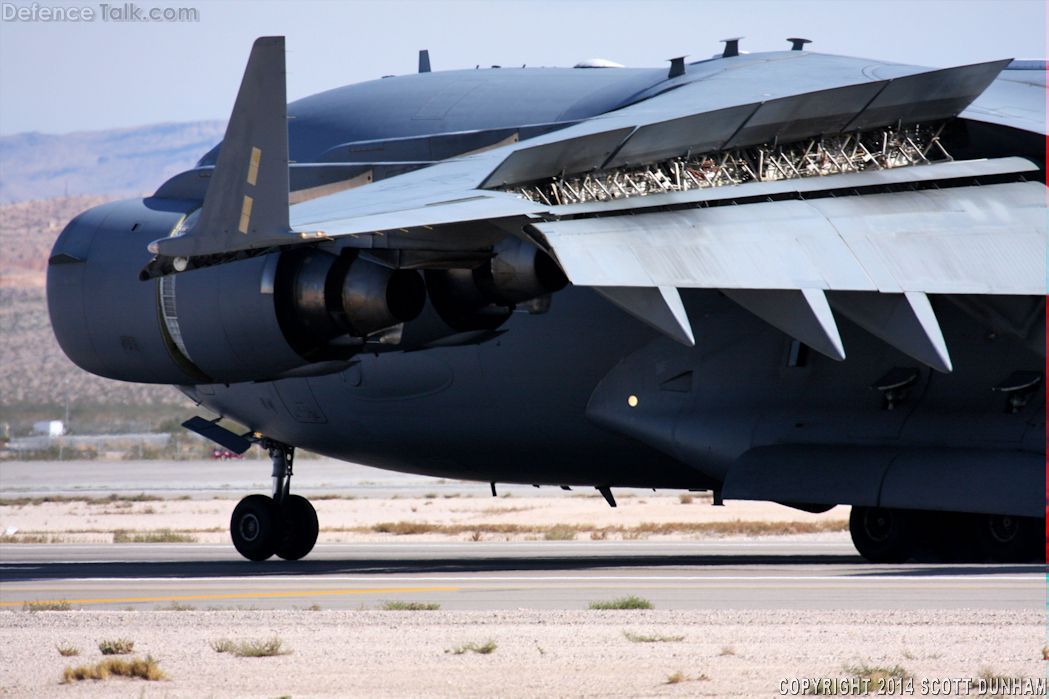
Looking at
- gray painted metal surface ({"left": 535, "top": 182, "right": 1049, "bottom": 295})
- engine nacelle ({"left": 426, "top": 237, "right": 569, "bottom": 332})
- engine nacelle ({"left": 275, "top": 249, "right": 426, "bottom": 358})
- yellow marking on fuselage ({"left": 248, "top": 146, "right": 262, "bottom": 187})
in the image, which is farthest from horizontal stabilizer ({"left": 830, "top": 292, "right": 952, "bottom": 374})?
yellow marking on fuselage ({"left": 248, "top": 146, "right": 262, "bottom": 187})

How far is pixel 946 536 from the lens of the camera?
1552 cm

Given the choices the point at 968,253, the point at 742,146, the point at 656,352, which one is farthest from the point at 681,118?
the point at 656,352

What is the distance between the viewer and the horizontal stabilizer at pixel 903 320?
11.5 metres

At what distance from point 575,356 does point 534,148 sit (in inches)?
198

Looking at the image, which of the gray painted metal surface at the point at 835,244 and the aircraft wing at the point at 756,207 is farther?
the gray painted metal surface at the point at 835,244

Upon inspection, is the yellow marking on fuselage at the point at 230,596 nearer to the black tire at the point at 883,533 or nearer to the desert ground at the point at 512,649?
the desert ground at the point at 512,649

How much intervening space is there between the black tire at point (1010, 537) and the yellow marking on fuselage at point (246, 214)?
8132 mm

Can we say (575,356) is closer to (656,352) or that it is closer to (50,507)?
(656,352)

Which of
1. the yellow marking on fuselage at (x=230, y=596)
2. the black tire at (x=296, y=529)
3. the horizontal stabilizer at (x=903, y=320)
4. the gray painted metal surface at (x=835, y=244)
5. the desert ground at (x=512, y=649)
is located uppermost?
the gray painted metal surface at (x=835, y=244)

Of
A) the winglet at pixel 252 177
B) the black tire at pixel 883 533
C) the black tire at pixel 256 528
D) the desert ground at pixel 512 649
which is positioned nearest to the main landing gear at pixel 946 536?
the black tire at pixel 883 533

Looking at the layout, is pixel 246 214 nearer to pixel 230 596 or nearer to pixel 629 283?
pixel 629 283

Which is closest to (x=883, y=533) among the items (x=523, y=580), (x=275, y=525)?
(x=523, y=580)

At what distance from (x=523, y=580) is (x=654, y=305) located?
177 inches

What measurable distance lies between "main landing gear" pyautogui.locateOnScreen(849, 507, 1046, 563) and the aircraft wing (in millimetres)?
3529
